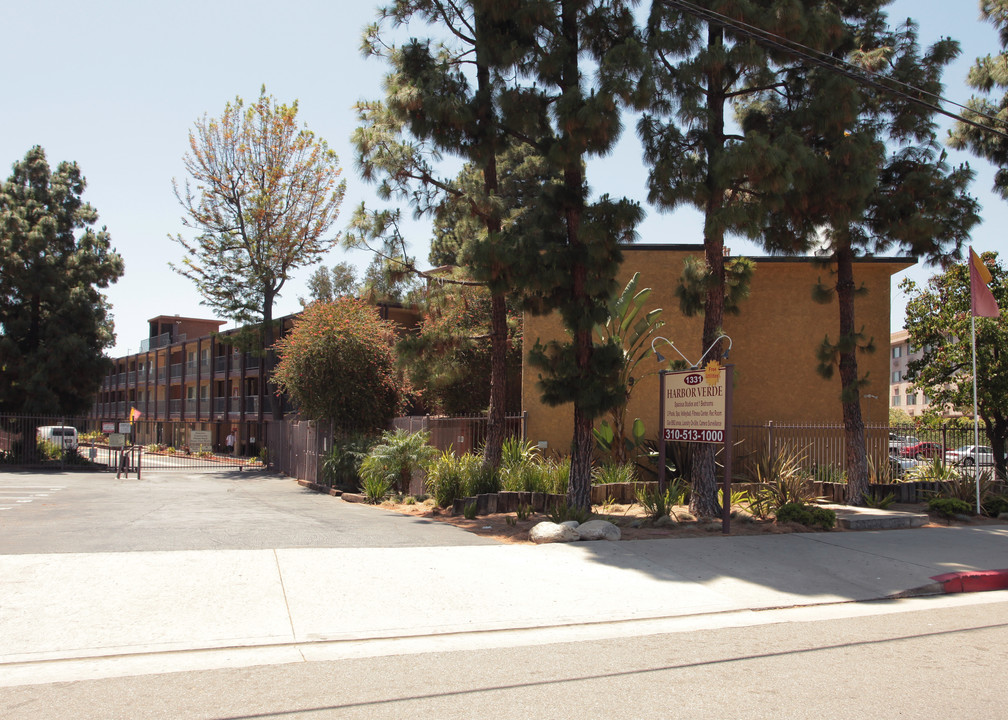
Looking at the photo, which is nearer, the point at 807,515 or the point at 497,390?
the point at 807,515

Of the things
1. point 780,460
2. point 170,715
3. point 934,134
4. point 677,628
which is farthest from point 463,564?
point 934,134

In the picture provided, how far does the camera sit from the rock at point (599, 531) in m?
11.3

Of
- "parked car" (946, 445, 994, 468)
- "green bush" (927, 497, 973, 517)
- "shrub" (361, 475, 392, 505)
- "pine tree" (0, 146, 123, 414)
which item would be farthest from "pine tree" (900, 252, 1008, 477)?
"pine tree" (0, 146, 123, 414)

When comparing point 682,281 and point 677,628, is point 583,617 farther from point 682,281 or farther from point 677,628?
point 682,281

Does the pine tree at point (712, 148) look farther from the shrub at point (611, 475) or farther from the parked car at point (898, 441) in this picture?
the parked car at point (898, 441)

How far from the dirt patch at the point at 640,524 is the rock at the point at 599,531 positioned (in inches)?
8.9

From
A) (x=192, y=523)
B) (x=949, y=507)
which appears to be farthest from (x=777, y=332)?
(x=192, y=523)

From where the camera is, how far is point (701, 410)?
12.6 meters

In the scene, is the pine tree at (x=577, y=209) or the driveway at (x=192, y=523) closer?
the driveway at (x=192, y=523)

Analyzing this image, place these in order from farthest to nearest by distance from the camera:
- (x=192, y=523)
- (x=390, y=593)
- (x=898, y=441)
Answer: (x=898, y=441) < (x=192, y=523) < (x=390, y=593)

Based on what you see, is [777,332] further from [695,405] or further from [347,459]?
[347,459]

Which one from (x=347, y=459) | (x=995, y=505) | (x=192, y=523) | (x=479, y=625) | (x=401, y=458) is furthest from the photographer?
(x=347, y=459)

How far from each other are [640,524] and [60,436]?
119ft

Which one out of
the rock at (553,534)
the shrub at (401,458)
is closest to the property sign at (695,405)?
the rock at (553,534)
